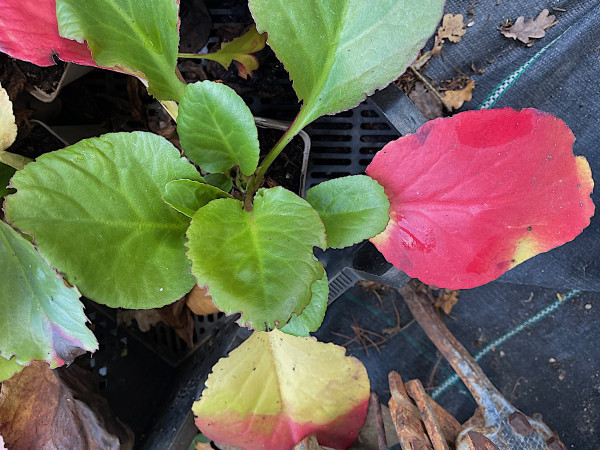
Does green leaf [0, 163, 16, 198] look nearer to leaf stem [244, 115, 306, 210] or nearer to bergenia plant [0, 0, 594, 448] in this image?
bergenia plant [0, 0, 594, 448]

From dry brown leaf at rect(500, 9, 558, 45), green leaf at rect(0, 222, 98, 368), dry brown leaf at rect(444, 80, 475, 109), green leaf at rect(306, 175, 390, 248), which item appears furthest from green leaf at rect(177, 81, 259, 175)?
dry brown leaf at rect(500, 9, 558, 45)

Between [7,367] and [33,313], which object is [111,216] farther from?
[7,367]

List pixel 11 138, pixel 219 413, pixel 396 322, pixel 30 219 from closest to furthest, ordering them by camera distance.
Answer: pixel 30 219 → pixel 11 138 → pixel 219 413 → pixel 396 322

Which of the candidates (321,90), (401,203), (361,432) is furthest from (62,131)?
(361,432)

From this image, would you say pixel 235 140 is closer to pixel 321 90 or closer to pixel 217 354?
pixel 321 90

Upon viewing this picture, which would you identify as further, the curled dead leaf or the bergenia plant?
the curled dead leaf

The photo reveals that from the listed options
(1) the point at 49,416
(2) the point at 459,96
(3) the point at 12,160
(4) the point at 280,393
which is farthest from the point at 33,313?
(2) the point at 459,96
